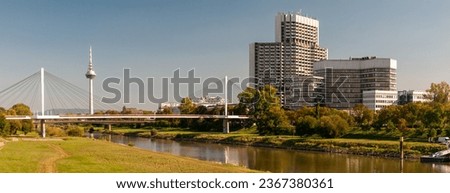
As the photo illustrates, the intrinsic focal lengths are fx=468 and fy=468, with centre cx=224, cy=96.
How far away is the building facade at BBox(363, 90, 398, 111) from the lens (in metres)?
29.3

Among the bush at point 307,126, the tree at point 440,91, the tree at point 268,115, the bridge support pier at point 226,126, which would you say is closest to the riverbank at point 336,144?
the bush at point 307,126

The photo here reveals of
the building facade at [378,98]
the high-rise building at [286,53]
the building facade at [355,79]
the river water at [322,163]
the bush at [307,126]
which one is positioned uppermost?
the high-rise building at [286,53]

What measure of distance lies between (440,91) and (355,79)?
1286 cm

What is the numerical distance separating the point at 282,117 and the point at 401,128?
525 cm

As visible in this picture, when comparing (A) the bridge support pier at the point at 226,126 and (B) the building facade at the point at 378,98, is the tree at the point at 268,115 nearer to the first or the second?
(A) the bridge support pier at the point at 226,126

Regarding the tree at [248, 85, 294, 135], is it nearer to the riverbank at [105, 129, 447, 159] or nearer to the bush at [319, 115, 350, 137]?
the riverbank at [105, 129, 447, 159]

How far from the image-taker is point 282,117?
795 inches

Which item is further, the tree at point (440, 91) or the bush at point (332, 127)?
the tree at point (440, 91)

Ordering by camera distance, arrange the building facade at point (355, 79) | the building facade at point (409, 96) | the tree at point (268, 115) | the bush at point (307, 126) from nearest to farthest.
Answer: the bush at point (307, 126) < the tree at point (268, 115) < the building facade at point (409, 96) < the building facade at point (355, 79)

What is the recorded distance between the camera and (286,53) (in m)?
37.8

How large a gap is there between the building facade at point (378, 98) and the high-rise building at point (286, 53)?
6698mm

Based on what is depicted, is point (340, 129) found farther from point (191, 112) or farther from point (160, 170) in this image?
point (191, 112)

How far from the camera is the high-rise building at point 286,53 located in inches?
1458

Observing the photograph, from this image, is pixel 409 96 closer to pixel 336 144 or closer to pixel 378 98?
pixel 378 98
